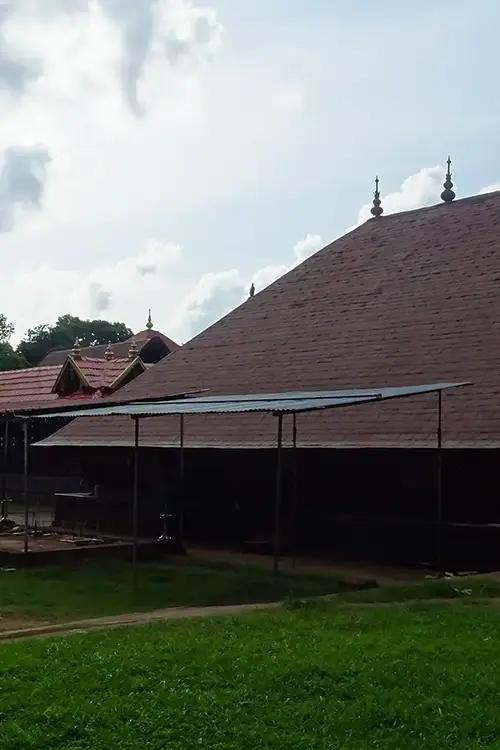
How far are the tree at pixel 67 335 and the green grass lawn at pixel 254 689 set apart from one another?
235 feet

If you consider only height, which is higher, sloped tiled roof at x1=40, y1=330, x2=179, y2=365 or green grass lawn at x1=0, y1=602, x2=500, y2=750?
sloped tiled roof at x1=40, y1=330, x2=179, y2=365

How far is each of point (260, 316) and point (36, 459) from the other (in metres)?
10.6

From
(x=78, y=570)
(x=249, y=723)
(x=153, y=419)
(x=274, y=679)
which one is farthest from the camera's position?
(x=153, y=419)

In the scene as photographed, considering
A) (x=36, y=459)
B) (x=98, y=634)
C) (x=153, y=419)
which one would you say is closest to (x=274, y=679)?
(x=98, y=634)

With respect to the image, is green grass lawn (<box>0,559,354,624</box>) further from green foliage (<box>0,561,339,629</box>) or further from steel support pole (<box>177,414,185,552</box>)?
steel support pole (<box>177,414,185,552</box>)

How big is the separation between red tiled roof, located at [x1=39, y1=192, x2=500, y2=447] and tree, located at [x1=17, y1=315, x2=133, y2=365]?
5844 centimetres

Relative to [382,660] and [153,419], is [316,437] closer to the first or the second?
[153,419]

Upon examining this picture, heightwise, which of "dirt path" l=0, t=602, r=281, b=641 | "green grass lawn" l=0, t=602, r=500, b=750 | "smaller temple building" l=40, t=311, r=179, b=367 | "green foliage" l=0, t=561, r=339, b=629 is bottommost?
"green foliage" l=0, t=561, r=339, b=629

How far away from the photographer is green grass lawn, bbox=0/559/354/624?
443 inches

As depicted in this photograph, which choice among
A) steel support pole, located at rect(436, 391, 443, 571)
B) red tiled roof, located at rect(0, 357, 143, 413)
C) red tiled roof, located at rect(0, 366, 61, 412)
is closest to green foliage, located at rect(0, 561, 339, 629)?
steel support pole, located at rect(436, 391, 443, 571)

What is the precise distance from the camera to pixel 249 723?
5555mm

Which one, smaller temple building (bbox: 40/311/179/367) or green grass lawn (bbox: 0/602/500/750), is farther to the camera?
smaller temple building (bbox: 40/311/179/367)

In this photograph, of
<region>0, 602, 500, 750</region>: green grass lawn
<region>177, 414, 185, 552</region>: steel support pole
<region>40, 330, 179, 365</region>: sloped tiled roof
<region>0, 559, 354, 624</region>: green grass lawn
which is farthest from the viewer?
<region>40, 330, 179, 365</region>: sloped tiled roof

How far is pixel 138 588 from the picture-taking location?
12609mm
